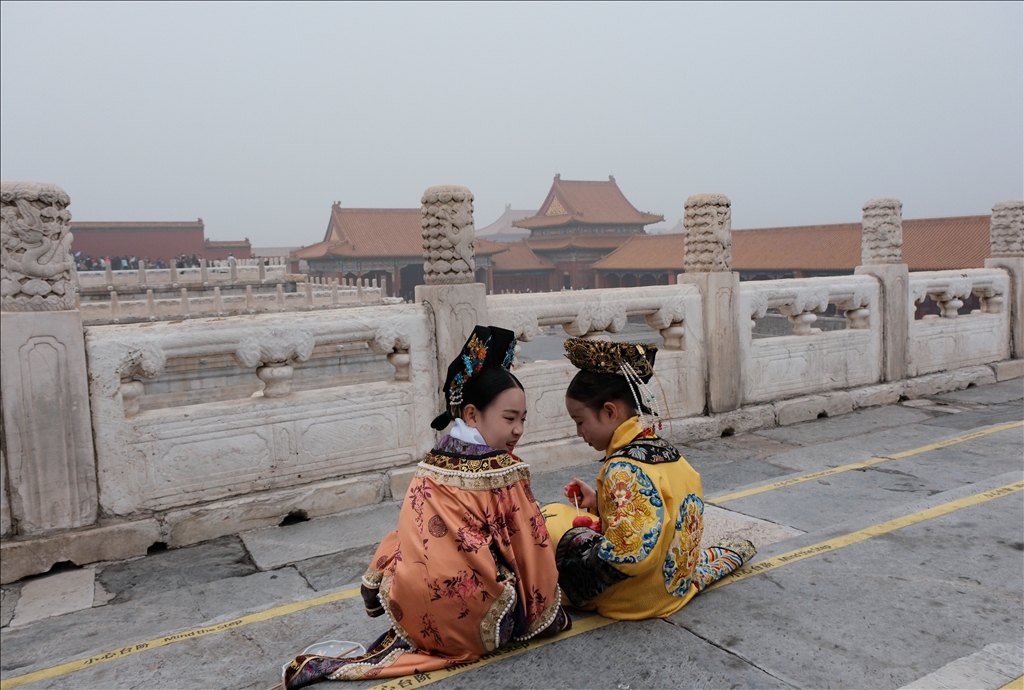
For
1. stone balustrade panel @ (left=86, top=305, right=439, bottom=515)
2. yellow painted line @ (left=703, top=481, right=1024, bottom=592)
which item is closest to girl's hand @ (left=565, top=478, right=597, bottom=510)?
yellow painted line @ (left=703, top=481, right=1024, bottom=592)

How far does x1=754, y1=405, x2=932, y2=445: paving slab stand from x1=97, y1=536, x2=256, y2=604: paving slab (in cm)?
339

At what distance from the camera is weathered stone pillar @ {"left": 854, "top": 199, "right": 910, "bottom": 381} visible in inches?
239

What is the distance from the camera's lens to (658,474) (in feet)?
7.30

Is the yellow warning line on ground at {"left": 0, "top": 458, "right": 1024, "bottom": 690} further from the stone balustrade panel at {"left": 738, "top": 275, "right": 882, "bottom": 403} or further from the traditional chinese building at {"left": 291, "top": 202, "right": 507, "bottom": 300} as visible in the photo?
the traditional chinese building at {"left": 291, "top": 202, "right": 507, "bottom": 300}

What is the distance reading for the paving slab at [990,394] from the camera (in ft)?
20.0

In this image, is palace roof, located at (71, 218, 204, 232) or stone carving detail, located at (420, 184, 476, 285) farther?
palace roof, located at (71, 218, 204, 232)

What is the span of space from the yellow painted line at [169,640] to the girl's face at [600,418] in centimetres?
118

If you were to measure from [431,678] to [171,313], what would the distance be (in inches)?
795

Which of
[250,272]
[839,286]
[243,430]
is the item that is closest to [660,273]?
[250,272]

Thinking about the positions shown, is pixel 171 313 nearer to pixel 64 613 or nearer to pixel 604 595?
pixel 64 613

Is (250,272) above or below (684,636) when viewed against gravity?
above

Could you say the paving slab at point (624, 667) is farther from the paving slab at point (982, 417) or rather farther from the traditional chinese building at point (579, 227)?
the traditional chinese building at point (579, 227)

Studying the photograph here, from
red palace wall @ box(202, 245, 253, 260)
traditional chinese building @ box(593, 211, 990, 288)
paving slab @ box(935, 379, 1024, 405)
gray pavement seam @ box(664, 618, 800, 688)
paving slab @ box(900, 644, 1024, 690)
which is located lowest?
gray pavement seam @ box(664, 618, 800, 688)

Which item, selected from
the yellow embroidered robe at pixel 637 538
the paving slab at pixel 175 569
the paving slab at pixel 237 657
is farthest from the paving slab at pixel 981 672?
the paving slab at pixel 175 569
